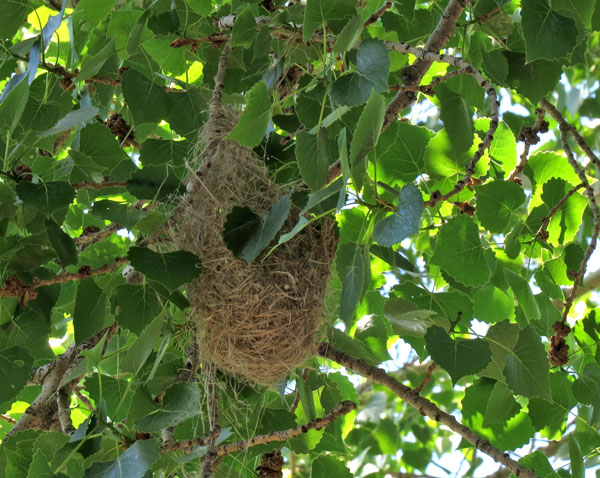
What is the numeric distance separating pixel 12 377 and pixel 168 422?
301mm

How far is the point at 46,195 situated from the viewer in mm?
1226

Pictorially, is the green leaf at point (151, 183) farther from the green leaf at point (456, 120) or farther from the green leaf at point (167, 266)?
the green leaf at point (456, 120)

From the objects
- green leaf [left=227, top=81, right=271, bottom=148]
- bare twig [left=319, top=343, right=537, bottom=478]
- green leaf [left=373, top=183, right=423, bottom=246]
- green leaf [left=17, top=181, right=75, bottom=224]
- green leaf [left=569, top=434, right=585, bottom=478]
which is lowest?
green leaf [left=569, top=434, right=585, bottom=478]

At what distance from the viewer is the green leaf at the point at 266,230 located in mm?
1118

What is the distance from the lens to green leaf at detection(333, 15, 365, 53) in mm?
1097

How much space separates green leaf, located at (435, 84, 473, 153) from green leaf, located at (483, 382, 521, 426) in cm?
43

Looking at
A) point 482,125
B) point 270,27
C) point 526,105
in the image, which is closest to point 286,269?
point 270,27

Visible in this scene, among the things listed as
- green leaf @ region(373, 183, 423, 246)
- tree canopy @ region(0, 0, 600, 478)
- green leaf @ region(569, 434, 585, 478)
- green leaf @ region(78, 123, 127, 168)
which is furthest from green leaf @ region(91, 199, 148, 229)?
green leaf @ region(569, 434, 585, 478)

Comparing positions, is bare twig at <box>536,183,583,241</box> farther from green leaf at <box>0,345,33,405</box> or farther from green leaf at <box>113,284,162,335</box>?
green leaf at <box>0,345,33,405</box>

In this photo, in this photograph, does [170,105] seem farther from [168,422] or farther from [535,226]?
[535,226]

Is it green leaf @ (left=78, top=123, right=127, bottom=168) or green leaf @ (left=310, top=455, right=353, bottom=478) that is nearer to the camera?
green leaf @ (left=78, top=123, right=127, bottom=168)

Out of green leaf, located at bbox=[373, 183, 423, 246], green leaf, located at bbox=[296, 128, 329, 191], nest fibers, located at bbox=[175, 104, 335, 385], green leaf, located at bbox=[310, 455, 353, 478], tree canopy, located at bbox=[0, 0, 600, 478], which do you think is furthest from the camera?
green leaf, located at bbox=[310, 455, 353, 478]

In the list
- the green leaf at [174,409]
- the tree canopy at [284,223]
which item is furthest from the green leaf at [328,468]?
the green leaf at [174,409]

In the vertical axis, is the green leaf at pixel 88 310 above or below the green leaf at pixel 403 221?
below
